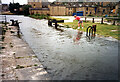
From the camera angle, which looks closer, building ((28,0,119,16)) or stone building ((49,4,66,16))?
stone building ((49,4,66,16))

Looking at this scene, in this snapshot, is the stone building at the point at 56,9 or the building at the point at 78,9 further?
the building at the point at 78,9

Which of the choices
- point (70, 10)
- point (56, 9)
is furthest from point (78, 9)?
point (56, 9)

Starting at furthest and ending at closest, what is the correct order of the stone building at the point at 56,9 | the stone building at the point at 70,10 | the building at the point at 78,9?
the stone building at the point at 70,10 < the building at the point at 78,9 < the stone building at the point at 56,9

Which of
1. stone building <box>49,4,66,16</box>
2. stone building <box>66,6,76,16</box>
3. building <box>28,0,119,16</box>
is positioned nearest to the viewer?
stone building <box>49,4,66,16</box>

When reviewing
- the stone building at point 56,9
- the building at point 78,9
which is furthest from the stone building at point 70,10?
the stone building at point 56,9

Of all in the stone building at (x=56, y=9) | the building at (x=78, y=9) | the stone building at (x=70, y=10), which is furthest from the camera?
the stone building at (x=70, y=10)

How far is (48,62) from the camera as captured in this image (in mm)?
4703

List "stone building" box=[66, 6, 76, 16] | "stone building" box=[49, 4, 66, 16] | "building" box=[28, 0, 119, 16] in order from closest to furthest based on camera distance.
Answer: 1. "stone building" box=[49, 4, 66, 16]
2. "building" box=[28, 0, 119, 16]
3. "stone building" box=[66, 6, 76, 16]

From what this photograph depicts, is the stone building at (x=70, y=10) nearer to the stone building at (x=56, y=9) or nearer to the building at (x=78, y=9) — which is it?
the building at (x=78, y=9)

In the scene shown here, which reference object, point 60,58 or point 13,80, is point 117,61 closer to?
point 60,58

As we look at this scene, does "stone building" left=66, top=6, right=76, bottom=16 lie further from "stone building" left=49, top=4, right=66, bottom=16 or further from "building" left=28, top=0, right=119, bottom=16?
"stone building" left=49, top=4, right=66, bottom=16

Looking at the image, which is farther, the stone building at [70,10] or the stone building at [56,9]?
the stone building at [70,10]

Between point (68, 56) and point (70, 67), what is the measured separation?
1.16 metres

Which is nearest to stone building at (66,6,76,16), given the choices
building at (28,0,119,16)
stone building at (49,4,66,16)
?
building at (28,0,119,16)
